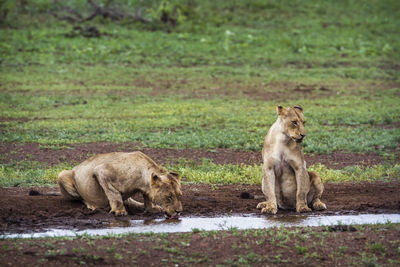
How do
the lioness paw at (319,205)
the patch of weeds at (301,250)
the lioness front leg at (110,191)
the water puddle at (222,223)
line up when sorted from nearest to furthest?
the patch of weeds at (301,250) → the water puddle at (222,223) → the lioness front leg at (110,191) → the lioness paw at (319,205)

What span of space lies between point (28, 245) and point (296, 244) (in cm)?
297

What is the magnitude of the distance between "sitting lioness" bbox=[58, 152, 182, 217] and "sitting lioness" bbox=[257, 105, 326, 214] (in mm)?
1326

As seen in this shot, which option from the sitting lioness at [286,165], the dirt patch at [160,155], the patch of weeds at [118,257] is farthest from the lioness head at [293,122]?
the dirt patch at [160,155]

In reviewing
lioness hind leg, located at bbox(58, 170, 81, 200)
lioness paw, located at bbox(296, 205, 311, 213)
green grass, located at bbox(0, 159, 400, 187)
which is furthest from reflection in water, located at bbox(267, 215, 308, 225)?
lioness hind leg, located at bbox(58, 170, 81, 200)

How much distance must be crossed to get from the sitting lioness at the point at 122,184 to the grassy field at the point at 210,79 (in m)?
1.91

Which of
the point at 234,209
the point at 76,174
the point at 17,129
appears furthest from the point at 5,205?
the point at 17,129

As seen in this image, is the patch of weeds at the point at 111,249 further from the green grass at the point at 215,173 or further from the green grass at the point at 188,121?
the green grass at the point at 188,121

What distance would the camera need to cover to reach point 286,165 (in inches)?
400

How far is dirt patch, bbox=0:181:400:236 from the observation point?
30.8ft

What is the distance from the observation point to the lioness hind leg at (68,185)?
34.5ft

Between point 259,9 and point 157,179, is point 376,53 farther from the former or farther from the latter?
point 157,179

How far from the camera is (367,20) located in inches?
1415

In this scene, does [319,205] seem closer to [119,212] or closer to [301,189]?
[301,189]

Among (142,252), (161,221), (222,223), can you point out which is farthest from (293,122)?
(142,252)
